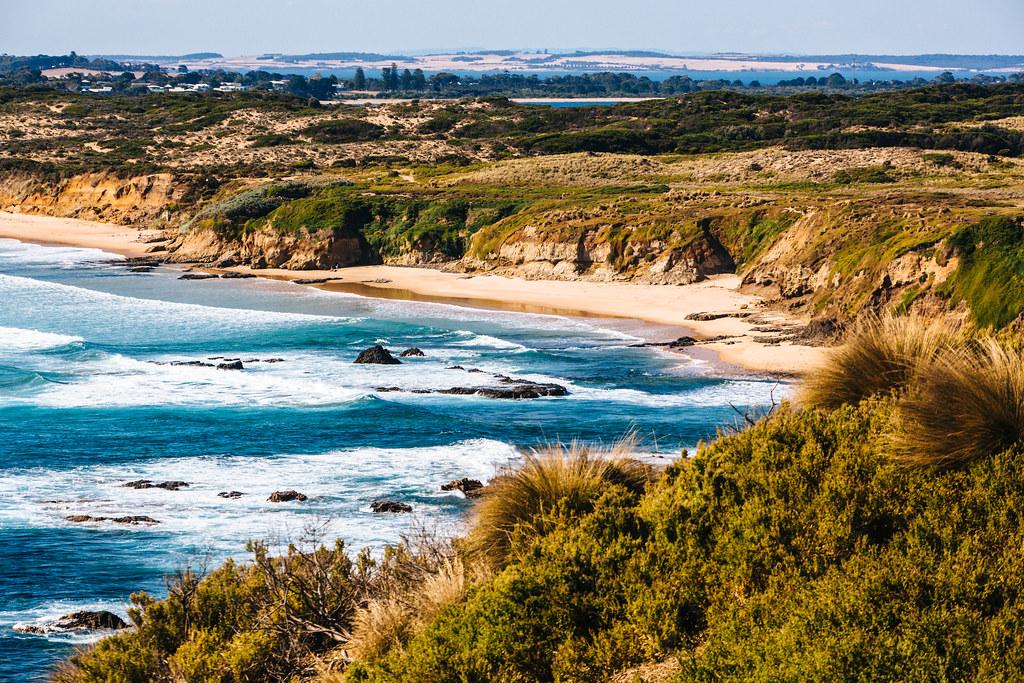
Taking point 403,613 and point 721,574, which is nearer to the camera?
point 721,574

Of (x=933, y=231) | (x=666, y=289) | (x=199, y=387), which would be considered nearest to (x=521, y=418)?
(x=199, y=387)

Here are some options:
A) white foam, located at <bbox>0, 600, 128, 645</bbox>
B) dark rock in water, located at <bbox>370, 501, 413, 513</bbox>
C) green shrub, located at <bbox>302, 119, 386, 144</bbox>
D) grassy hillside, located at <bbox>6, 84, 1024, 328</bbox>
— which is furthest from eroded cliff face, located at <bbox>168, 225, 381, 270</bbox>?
white foam, located at <bbox>0, 600, 128, 645</bbox>

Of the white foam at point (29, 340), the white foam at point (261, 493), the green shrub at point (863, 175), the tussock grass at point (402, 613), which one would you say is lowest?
the white foam at point (29, 340)

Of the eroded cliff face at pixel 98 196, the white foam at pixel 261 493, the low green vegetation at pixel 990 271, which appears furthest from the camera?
the eroded cliff face at pixel 98 196

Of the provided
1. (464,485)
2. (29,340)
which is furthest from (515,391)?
(29,340)

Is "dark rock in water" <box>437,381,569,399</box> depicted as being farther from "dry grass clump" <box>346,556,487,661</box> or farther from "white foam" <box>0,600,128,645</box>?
"dry grass clump" <box>346,556,487,661</box>

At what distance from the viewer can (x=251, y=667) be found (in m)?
9.13

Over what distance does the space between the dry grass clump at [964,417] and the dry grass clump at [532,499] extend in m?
2.98

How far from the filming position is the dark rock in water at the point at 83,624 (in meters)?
14.1

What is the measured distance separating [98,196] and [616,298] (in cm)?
4816

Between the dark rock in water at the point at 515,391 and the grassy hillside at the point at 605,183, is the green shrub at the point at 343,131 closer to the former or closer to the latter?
the grassy hillside at the point at 605,183

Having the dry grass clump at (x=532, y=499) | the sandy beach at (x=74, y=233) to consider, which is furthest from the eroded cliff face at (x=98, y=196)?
the dry grass clump at (x=532, y=499)

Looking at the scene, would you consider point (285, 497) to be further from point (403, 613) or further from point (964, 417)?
point (964, 417)

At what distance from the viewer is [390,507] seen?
61.3ft
